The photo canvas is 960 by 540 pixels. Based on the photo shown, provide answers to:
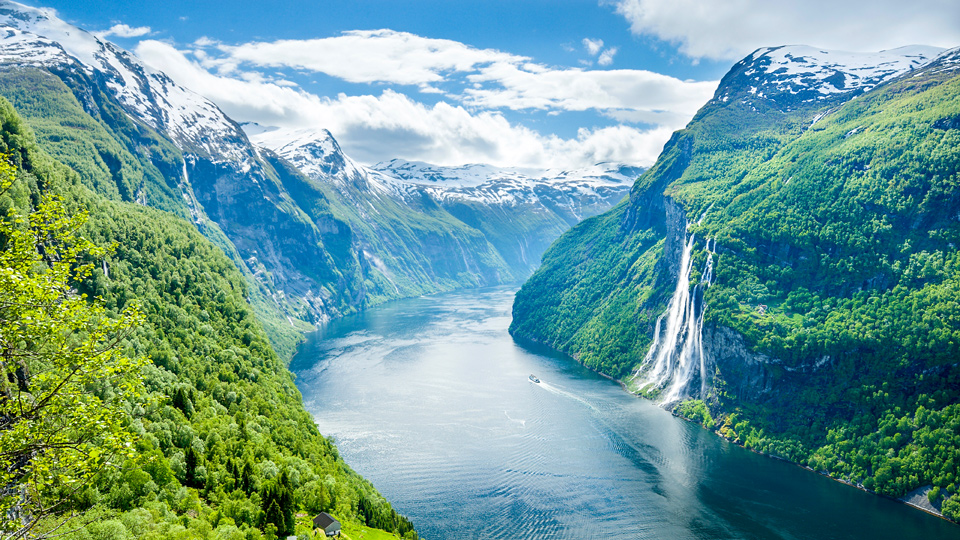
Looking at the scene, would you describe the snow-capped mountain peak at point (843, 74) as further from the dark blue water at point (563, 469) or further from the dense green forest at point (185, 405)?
the dense green forest at point (185, 405)

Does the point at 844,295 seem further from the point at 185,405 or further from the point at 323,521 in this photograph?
the point at 185,405

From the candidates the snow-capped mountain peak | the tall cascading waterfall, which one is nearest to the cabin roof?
the tall cascading waterfall

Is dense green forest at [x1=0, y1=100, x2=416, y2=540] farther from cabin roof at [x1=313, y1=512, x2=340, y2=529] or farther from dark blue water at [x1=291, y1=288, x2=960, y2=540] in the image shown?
dark blue water at [x1=291, y1=288, x2=960, y2=540]

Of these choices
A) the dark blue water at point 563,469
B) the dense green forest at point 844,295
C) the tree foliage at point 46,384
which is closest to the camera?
the tree foliage at point 46,384

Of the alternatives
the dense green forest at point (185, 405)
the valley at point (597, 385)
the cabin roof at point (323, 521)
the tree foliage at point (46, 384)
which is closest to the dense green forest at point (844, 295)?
the valley at point (597, 385)

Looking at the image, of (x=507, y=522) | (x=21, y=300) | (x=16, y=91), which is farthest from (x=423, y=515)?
(x=16, y=91)

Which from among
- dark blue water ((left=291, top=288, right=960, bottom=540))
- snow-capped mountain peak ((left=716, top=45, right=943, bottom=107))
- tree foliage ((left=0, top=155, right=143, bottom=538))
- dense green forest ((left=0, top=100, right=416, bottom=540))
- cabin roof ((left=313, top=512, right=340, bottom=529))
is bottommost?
dark blue water ((left=291, top=288, right=960, bottom=540))
